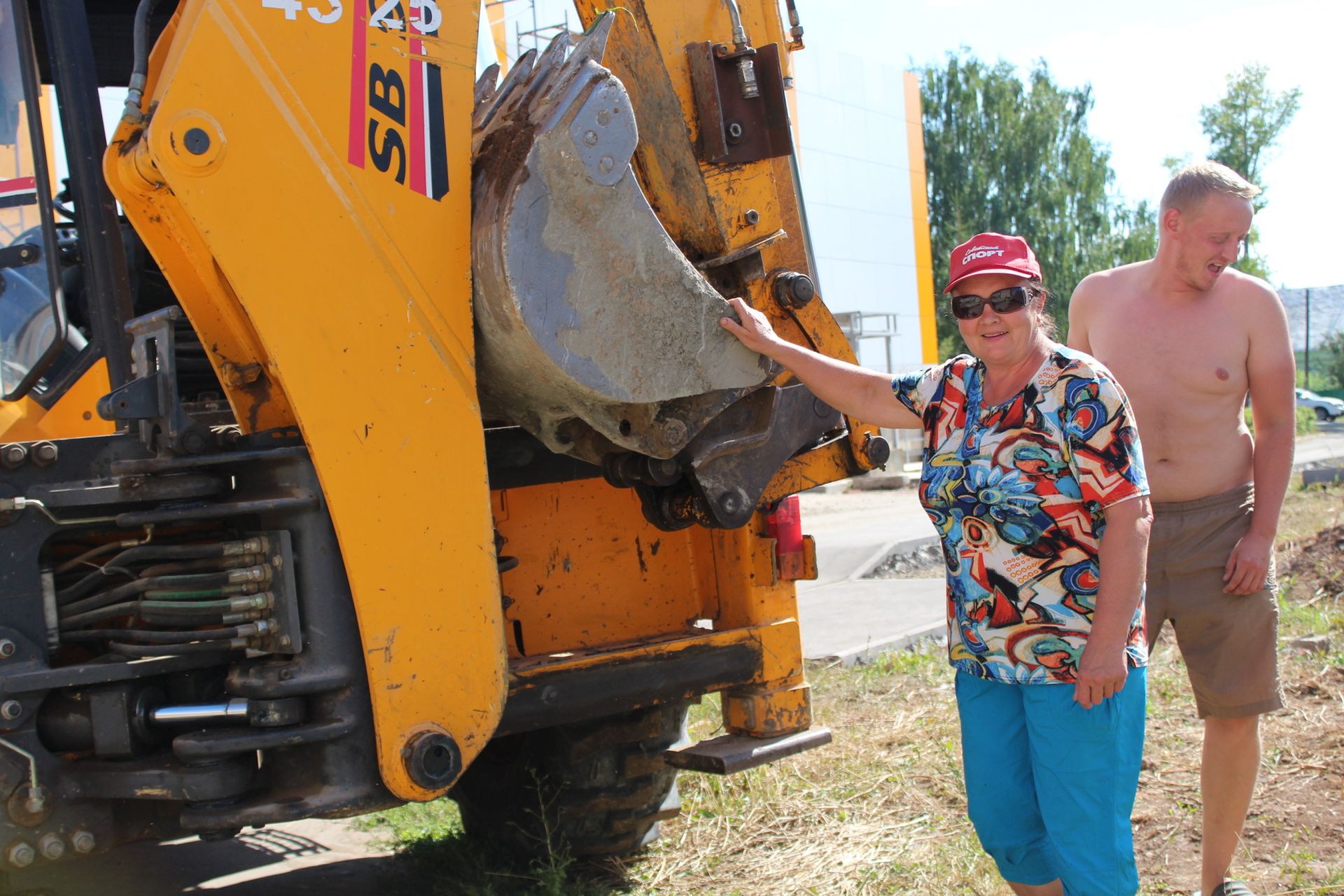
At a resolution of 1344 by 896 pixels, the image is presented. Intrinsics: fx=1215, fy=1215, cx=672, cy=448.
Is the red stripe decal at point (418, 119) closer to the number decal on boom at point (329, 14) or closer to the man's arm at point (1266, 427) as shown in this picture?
the number decal on boom at point (329, 14)

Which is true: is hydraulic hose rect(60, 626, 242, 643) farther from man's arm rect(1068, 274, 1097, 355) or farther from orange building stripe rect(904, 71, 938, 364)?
orange building stripe rect(904, 71, 938, 364)

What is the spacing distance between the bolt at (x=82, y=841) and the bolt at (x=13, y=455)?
801 millimetres

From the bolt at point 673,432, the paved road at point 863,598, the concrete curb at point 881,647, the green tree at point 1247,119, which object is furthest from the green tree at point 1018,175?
the bolt at point 673,432

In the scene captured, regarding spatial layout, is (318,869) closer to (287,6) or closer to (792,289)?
(792,289)

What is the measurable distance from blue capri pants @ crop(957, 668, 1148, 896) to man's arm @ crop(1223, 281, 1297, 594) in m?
0.81

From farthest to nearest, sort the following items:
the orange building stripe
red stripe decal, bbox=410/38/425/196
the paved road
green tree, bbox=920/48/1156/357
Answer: green tree, bbox=920/48/1156/357 < the orange building stripe < the paved road < red stripe decal, bbox=410/38/425/196

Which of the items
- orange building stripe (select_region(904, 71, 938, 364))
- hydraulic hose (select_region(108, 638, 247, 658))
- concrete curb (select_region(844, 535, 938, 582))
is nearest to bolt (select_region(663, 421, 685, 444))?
hydraulic hose (select_region(108, 638, 247, 658))

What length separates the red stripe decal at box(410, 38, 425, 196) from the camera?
260cm

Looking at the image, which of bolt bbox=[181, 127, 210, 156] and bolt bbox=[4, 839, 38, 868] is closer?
bolt bbox=[181, 127, 210, 156]

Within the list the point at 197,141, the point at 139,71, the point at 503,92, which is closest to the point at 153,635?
the point at 197,141

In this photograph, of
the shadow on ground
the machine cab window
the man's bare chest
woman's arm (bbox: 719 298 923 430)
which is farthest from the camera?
the shadow on ground

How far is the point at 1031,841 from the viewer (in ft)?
8.98

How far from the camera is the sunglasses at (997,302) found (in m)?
2.62

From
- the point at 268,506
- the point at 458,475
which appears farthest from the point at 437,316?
the point at 268,506
